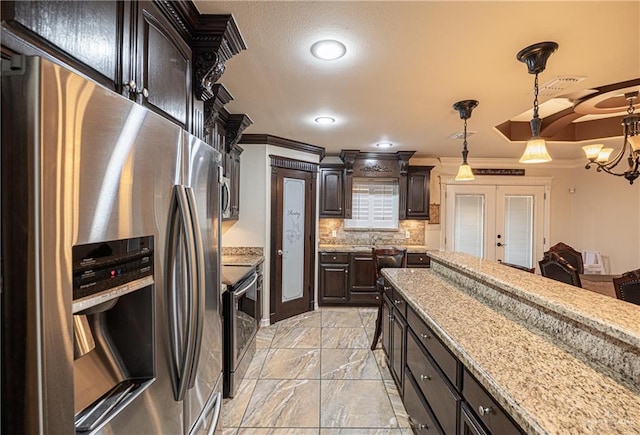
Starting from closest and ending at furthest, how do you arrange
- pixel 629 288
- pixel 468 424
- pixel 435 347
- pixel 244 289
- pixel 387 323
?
pixel 468 424 → pixel 435 347 → pixel 629 288 → pixel 244 289 → pixel 387 323

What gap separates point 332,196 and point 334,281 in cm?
139

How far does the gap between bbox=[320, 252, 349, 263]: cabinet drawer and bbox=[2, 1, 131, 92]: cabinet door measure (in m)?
4.06

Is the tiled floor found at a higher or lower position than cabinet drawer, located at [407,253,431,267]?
lower

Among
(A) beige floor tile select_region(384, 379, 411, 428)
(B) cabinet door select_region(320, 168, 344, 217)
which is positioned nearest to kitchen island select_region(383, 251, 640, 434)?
(A) beige floor tile select_region(384, 379, 411, 428)

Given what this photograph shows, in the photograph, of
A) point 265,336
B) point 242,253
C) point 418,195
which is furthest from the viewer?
point 418,195

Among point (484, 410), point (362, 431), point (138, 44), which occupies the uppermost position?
point (138, 44)

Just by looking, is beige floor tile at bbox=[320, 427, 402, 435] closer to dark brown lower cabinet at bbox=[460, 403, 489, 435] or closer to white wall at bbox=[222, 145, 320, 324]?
dark brown lower cabinet at bbox=[460, 403, 489, 435]

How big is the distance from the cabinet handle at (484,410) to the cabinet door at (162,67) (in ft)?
5.48

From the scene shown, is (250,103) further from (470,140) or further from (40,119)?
(470,140)

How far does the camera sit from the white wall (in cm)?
397

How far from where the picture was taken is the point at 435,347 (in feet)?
5.41

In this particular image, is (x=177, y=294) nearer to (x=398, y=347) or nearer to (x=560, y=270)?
(x=398, y=347)

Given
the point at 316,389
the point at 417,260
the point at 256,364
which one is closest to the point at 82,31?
the point at 316,389

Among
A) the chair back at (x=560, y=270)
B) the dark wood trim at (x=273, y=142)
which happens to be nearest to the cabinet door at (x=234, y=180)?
the dark wood trim at (x=273, y=142)
